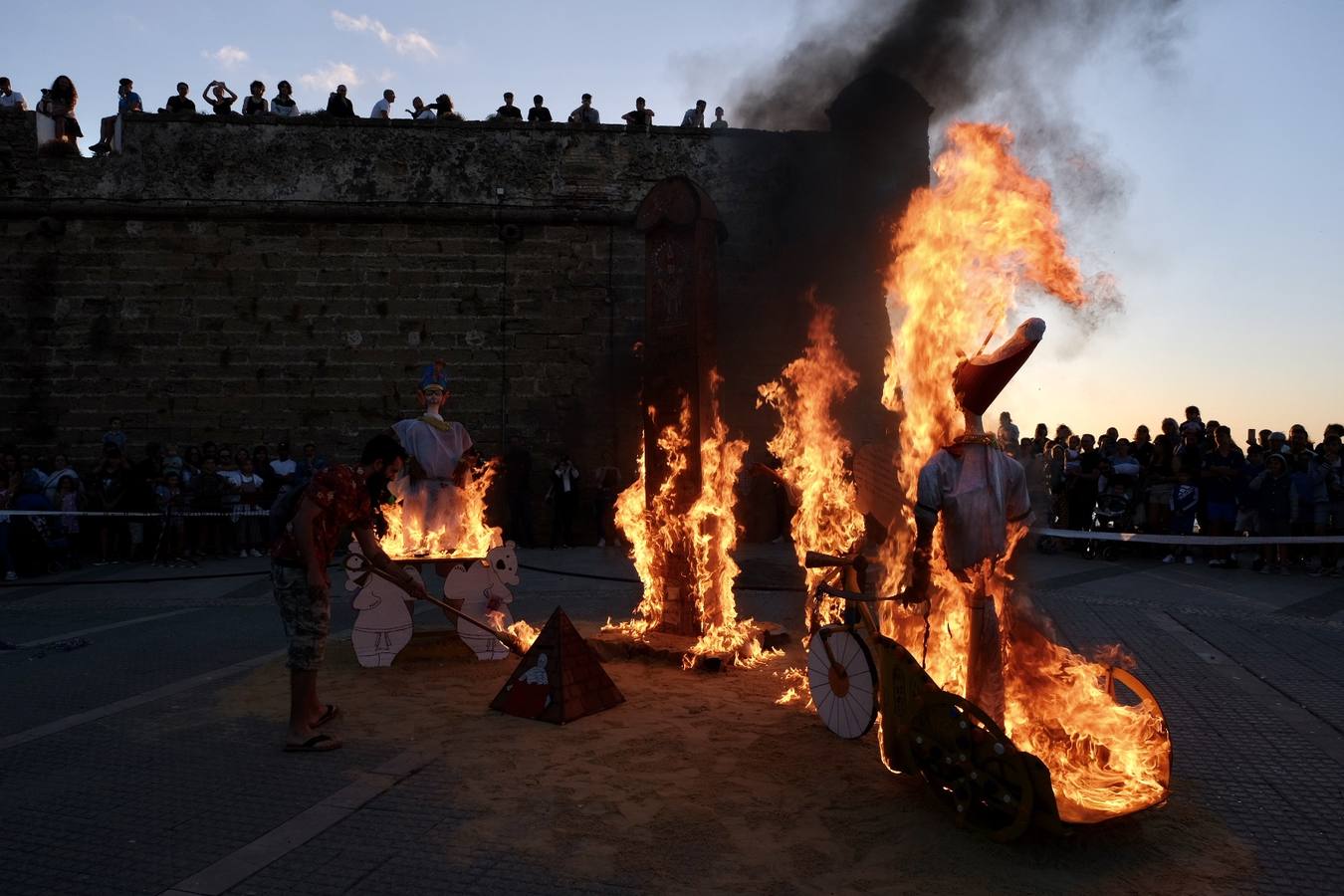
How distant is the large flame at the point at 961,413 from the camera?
4023 mm

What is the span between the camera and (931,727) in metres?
3.74

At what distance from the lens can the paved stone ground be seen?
3.35 m

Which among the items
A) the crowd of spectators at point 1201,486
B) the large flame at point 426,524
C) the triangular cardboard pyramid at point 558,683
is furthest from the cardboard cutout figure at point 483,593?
the crowd of spectators at point 1201,486

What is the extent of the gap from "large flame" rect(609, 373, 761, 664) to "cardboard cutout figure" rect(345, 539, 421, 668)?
191 centimetres

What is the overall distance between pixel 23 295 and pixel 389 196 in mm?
6526

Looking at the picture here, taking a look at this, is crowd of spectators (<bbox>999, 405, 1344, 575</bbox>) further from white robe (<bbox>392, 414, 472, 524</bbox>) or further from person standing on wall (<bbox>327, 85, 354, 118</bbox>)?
person standing on wall (<bbox>327, 85, 354, 118</bbox>)

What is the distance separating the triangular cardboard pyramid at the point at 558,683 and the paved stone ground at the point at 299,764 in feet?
2.81

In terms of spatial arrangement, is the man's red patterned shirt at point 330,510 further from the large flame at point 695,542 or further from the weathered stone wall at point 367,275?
the weathered stone wall at point 367,275

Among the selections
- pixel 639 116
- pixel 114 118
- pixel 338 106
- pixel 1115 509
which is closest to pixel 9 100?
pixel 114 118

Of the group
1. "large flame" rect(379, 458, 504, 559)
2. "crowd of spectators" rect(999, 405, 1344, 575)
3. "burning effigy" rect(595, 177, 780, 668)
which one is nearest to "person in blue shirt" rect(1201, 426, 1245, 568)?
"crowd of spectators" rect(999, 405, 1344, 575)

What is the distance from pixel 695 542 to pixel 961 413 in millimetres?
3384

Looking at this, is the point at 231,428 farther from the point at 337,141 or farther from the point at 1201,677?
the point at 1201,677

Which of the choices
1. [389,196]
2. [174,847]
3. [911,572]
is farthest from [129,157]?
[911,572]

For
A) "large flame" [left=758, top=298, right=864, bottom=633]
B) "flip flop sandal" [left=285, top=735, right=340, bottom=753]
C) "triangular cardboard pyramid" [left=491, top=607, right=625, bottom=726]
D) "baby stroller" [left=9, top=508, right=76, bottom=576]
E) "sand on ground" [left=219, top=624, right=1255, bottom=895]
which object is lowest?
"sand on ground" [left=219, top=624, right=1255, bottom=895]
